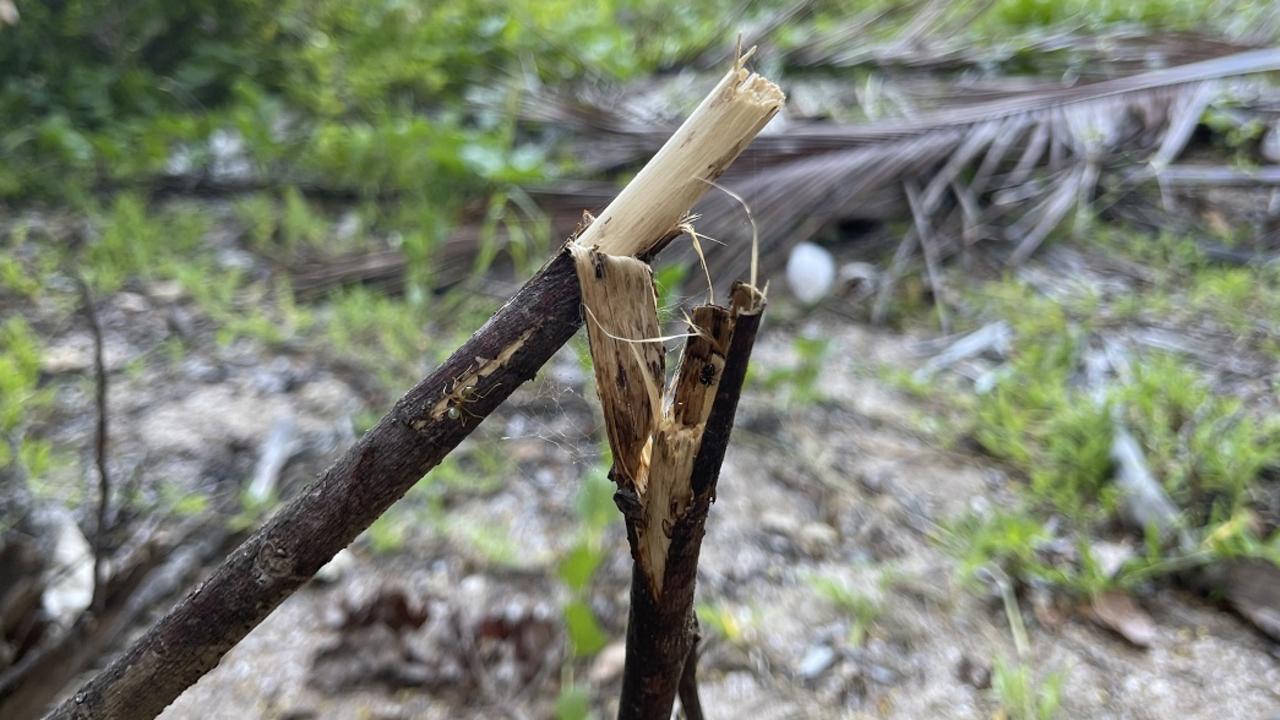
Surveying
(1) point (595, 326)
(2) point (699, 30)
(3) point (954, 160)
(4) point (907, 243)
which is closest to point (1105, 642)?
(1) point (595, 326)

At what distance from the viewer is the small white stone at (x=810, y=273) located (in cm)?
215

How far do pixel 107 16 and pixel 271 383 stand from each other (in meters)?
1.77

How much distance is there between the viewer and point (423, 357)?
6.12ft

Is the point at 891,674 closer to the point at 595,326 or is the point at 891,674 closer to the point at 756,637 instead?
the point at 756,637

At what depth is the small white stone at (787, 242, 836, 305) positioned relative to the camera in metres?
2.15

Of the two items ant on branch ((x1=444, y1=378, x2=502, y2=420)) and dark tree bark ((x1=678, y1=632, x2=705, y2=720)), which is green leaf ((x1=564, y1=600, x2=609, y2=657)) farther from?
ant on branch ((x1=444, y1=378, x2=502, y2=420))

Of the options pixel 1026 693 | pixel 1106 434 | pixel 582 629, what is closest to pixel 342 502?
pixel 582 629

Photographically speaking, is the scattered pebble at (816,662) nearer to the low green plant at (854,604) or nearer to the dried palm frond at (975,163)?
A: the low green plant at (854,604)

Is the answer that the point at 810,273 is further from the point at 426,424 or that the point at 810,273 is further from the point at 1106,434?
the point at 426,424

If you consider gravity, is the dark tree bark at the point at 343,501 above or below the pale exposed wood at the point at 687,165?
below

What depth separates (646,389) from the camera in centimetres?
54

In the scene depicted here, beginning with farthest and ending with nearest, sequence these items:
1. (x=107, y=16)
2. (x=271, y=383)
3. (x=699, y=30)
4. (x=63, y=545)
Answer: (x=699, y=30), (x=107, y=16), (x=271, y=383), (x=63, y=545)

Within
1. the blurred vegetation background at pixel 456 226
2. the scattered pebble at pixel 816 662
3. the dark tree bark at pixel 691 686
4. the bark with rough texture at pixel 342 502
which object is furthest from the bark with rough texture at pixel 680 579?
the scattered pebble at pixel 816 662

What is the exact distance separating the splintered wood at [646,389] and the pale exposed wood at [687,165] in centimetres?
2
